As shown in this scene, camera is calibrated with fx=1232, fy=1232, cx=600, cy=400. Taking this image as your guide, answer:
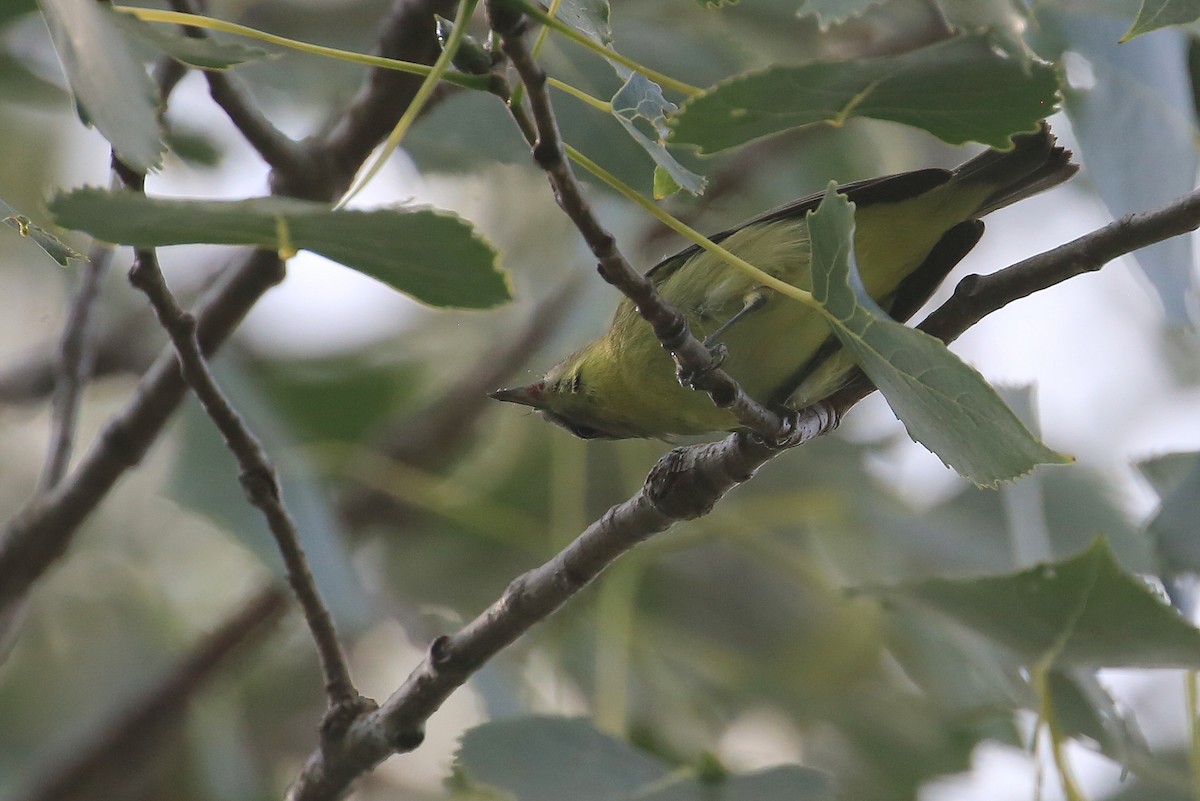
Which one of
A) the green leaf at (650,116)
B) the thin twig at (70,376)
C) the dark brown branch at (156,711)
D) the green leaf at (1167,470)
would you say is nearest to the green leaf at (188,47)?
the green leaf at (650,116)

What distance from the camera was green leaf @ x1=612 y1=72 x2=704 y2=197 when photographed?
1.71m

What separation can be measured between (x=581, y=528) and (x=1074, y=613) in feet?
5.84

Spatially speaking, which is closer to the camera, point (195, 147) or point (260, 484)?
point (260, 484)

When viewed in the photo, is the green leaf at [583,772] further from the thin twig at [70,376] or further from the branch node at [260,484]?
the thin twig at [70,376]

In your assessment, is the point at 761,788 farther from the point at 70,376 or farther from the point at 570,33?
the point at 70,376

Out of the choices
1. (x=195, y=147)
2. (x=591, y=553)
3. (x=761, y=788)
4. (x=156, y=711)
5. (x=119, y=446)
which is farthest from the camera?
(x=156, y=711)

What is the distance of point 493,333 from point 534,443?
105 cm

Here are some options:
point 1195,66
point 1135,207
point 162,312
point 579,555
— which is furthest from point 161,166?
point 1195,66

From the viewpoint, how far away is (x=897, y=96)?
5.30ft

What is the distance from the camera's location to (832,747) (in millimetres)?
4570

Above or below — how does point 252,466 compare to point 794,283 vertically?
below

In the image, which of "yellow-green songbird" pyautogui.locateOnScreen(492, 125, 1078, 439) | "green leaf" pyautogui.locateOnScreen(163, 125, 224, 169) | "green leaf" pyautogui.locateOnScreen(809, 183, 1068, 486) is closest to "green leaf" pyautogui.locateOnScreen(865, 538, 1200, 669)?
"yellow-green songbird" pyautogui.locateOnScreen(492, 125, 1078, 439)

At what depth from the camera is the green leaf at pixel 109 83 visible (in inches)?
53.3

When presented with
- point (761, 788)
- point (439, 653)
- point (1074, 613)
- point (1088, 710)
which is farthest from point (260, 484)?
Result: point (1088, 710)
